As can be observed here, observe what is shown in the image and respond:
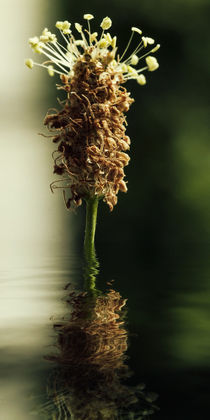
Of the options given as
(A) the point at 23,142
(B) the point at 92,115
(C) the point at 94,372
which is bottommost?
(C) the point at 94,372

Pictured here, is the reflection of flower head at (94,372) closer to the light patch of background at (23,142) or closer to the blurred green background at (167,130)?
the blurred green background at (167,130)

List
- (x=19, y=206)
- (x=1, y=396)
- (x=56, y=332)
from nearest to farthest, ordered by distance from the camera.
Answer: (x=1, y=396), (x=56, y=332), (x=19, y=206)

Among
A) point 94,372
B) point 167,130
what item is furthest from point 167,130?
point 94,372

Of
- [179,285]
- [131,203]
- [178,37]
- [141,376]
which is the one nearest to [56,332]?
[141,376]

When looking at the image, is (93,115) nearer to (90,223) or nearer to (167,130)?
(90,223)

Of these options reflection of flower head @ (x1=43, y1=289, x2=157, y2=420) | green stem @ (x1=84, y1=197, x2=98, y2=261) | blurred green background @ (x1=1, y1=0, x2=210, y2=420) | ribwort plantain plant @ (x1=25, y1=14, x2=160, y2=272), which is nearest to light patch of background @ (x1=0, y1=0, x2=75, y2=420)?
blurred green background @ (x1=1, y1=0, x2=210, y2=420)

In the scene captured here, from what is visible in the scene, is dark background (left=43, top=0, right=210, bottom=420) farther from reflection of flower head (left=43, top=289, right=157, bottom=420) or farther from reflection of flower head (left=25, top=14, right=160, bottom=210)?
reflection of flower head (left=43, top=289, right=157, bottom=420)

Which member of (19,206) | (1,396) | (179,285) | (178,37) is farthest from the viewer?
(19,206)

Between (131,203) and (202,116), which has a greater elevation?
(202,116)

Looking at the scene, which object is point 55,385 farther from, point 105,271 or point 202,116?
point 202,116
